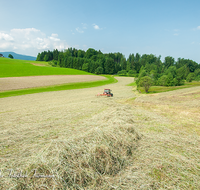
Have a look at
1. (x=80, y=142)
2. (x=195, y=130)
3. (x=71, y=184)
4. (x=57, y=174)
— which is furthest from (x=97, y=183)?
(x=195, y=130)

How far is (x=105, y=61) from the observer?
125 m

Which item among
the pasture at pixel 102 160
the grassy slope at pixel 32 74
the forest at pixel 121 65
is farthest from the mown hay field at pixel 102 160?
the forest at pixel 121 65

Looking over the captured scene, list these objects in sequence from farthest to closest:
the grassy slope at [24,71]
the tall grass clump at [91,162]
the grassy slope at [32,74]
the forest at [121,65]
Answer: the forest at [121,65], the grassy slope at [24,71], the grassy slope at [32,74], the tall grass clump at [91,162]

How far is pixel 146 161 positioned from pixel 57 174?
3523 millimetres

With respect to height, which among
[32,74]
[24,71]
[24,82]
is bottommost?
[24,82]

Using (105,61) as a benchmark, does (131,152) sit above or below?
below

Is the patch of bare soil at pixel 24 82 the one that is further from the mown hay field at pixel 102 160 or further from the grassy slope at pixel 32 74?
the mown hay field at pixel 102 160

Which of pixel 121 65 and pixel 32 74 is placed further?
pixel 121 65

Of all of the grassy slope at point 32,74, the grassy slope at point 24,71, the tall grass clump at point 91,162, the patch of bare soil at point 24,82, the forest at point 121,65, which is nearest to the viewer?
the tall grass clump at point 91,162

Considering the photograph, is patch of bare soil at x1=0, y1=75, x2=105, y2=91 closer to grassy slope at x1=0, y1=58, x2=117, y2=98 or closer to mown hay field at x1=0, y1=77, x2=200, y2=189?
grassy slope at x1=0, y1=58, x2=117, y2=98

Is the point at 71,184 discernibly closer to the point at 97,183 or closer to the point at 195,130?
the point at 97,183

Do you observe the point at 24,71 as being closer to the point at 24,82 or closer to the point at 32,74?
the point at 32,74

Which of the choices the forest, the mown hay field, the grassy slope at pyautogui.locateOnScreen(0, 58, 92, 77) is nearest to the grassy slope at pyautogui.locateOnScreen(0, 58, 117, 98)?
the grassy slope at pyautogui.locateOnScreen(0, 58, 92, 77)

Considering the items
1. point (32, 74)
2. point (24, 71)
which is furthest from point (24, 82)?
point (24, 71)
